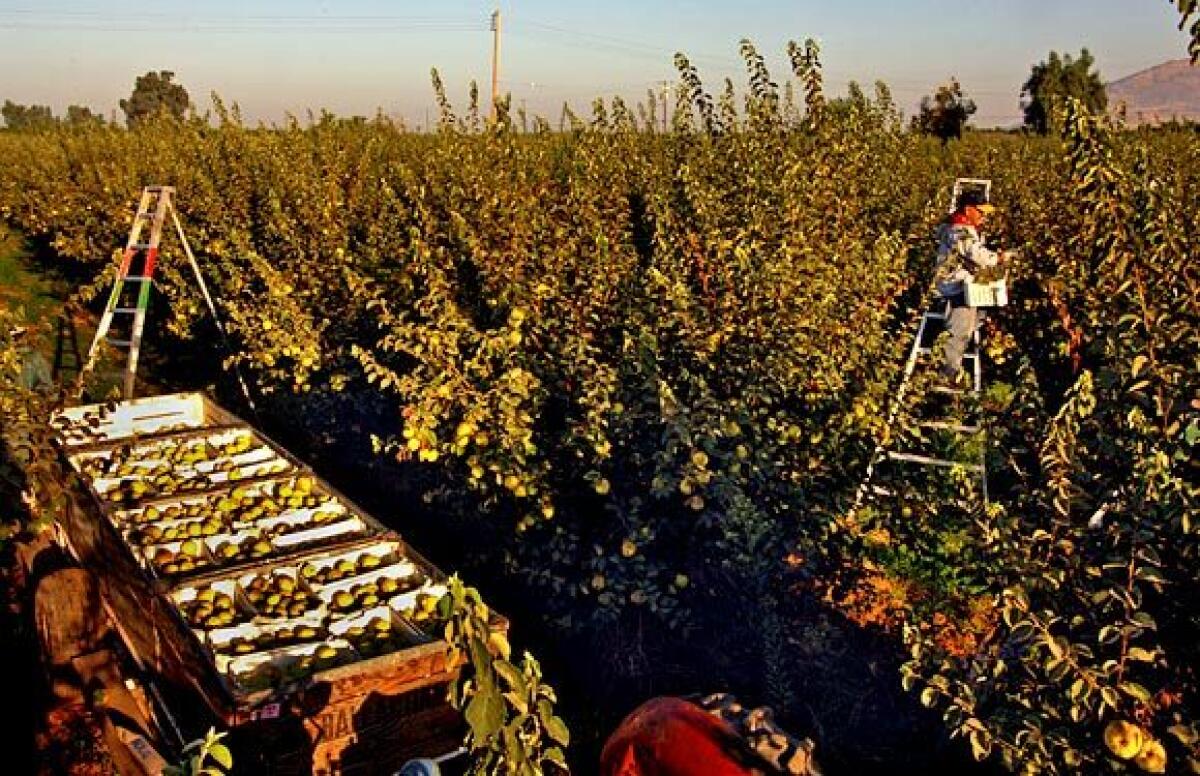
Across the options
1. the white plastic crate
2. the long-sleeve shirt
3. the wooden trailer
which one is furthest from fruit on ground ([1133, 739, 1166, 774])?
the white plastic crate

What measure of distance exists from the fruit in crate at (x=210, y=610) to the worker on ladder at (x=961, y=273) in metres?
4.83

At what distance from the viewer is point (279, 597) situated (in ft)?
13.9

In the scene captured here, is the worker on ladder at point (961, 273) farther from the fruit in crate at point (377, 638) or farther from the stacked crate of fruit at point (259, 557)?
the fruit in crate at point (377, 638)

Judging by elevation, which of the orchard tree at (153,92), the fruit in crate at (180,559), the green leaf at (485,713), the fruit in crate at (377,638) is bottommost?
the fruit in crate at (377,638)

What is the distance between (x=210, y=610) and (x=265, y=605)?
0.24 meters

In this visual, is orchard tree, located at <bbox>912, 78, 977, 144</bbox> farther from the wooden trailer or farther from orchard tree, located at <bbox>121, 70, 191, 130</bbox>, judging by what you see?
orchard tree, located at <bbox>121, 70, 191, 130</bbox>

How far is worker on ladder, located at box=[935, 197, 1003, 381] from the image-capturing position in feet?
22.8

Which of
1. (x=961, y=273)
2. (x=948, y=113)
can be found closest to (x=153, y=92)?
(x=948, y=113)

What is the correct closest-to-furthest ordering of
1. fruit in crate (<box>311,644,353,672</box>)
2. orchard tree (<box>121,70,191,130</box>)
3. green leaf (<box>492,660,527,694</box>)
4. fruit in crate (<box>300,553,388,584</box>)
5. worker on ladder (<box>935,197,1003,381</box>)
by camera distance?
1. green leaf (<box>492,660,527,694</box>)
2. fruit in crate (<box>311,644,353,672</box>)
3. fruit in crate (<box>300,553,388,584</box>)
4. worker on ladder (<box>935,197,1003,381</box>)
5. orchard tree (<box>121,70,191,130</box>)

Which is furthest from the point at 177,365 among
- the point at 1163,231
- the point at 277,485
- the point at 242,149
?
the point at 1163,231

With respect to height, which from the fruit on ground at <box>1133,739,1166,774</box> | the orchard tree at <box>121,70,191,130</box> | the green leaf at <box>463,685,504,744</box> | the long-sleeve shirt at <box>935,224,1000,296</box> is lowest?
the fruit on ground at <box>1133,739,1166,774</box>

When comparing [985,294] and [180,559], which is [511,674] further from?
[985,294]

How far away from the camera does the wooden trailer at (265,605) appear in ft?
11.2

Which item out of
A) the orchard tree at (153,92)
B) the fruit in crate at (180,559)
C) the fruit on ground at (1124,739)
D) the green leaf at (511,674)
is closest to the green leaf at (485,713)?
the green leaf at (511,674)
